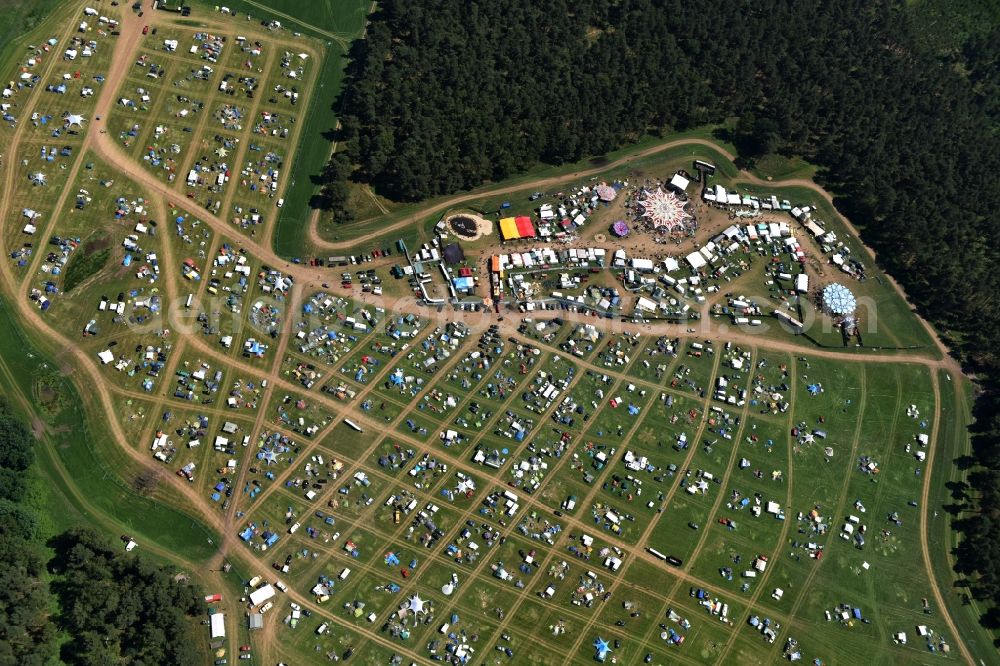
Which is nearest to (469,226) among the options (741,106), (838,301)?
(741,106)

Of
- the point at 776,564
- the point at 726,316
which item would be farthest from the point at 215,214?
the point at 776,564

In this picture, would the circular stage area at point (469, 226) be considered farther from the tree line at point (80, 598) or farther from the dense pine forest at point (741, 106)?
the tree line at point (80, 598)

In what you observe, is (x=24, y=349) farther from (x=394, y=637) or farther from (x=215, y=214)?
(x=394, y=637)

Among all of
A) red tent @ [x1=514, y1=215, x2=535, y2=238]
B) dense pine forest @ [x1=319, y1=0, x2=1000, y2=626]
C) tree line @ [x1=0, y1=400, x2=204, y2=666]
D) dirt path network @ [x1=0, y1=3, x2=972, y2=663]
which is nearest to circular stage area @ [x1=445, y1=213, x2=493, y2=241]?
dirt path network @ [x1=0, y1=3, x2=972, y2=663]

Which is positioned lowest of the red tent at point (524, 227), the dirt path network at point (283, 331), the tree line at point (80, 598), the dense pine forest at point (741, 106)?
the tree line at point (80, 598)

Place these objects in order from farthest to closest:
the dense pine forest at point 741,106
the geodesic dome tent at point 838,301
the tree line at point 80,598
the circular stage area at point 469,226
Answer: the geodesic dome tent at point 838,301, the dense pine forest at point 741,106, the circular stage area at point 469,226, the tree line at point 80,598

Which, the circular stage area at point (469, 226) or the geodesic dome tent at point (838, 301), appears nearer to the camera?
the circular stage area at point (469, 226)

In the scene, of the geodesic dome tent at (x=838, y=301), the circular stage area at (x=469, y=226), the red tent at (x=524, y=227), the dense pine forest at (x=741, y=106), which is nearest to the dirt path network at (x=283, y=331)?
the circular stage area at (x=469, y=226)
